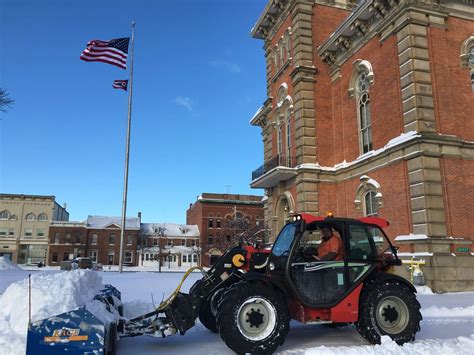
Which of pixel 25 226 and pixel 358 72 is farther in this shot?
pixel 25 226

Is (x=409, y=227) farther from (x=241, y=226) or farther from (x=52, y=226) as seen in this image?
(x=52, y=226)

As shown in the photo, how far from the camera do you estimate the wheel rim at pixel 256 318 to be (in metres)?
5.79

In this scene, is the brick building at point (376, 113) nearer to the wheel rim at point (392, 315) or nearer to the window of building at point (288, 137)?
the window of building at point (288, 137)

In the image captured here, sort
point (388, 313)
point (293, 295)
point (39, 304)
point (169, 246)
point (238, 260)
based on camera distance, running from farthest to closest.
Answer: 1. point (169, 246)
2. point (238, 260)
3. point (388, 313)
4. point (293, 295)
5. point (39, 304)

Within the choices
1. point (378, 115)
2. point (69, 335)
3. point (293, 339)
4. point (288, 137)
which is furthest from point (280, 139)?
point (69, 335)

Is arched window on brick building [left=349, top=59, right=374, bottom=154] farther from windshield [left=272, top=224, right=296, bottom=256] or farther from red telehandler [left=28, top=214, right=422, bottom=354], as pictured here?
windshield [left=272, top=224, right=296, bottom=256]

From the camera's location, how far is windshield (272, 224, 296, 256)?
21.9 feet

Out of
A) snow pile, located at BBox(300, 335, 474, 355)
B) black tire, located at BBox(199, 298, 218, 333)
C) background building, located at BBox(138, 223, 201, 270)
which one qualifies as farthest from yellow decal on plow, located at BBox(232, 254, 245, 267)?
background building, located at BBox(138, 223, 201, 270)

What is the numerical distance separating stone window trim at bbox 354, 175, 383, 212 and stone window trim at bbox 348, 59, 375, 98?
455 centimetres

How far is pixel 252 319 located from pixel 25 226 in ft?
262

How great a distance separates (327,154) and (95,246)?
193 ft

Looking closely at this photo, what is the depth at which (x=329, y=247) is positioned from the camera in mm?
7113

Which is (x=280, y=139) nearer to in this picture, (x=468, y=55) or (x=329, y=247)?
(x=468, y=55)

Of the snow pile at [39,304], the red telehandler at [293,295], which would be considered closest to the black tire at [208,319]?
the red telehandler at [293,295]
